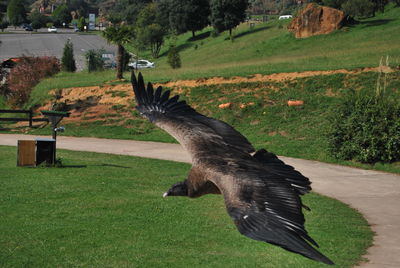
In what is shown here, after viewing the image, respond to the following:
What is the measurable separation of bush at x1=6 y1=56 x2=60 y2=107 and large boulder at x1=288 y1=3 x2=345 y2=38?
1986 cm

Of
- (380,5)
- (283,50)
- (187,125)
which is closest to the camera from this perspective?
(187,125)

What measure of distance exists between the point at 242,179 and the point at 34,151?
1220cm

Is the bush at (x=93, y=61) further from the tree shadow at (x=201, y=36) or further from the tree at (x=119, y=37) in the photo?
the tree shadow at (x=201, y=36)

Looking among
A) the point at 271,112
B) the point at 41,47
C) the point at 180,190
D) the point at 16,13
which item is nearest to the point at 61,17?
the point at 16,13

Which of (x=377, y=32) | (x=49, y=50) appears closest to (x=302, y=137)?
(x=377, y=32)

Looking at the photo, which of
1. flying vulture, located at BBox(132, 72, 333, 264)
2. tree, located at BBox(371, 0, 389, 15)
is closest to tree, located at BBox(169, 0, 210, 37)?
tree, located at BBox(371, 0, 389, 15)

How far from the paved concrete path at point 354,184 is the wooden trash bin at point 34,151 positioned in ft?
13.1

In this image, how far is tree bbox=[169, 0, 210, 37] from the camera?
77750mm

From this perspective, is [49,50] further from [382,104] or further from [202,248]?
[202,248]

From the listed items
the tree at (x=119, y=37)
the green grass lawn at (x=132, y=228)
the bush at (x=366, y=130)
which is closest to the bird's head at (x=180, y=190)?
the green grass lawn at (x=132, y=228)

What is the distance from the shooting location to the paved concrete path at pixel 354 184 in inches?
393

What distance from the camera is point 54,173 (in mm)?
16297

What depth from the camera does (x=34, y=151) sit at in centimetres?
1727

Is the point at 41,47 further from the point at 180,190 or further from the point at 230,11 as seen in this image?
the point at 180,190
